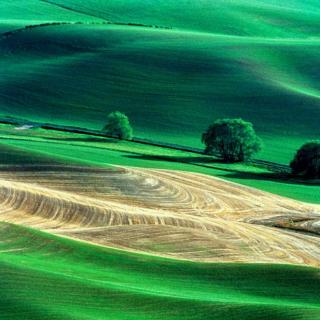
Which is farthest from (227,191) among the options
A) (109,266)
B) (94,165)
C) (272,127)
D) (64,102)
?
(64,102)

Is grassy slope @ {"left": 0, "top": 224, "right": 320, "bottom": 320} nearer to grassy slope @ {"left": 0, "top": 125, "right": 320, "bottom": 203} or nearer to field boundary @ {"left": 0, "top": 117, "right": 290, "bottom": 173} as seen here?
grassy slope @ {"left": 0, "top": 125, "right": 320, "bottom": 203}

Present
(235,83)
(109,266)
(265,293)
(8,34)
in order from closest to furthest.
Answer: (265,293) < (109,266) < (235,83) < (8,34)

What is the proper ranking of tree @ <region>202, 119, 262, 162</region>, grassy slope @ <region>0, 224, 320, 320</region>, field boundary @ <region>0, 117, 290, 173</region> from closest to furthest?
grassy slope @ <region>0, 224, 320, 320</region>, field boundary @ <region>0, 117, 290, 173</region>, tree @ <region>202, 119, 262, 162</region>

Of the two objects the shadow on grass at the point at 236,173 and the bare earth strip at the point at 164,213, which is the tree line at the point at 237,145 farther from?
the bare earth strip at the point at 164,213

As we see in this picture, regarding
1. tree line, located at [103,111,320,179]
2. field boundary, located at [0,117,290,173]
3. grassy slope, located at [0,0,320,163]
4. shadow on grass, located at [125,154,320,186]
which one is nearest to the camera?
shadow on grass, located at [125,154,320,186]

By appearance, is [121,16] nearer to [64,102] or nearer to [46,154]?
[64,102]

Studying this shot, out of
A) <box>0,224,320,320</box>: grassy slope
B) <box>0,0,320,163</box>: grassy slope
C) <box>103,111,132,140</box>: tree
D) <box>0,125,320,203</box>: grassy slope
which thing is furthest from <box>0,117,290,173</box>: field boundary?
<box>0,224,320,320</box>: grassy slope

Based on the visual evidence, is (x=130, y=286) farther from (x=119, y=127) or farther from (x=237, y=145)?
(x=119, y=127)
